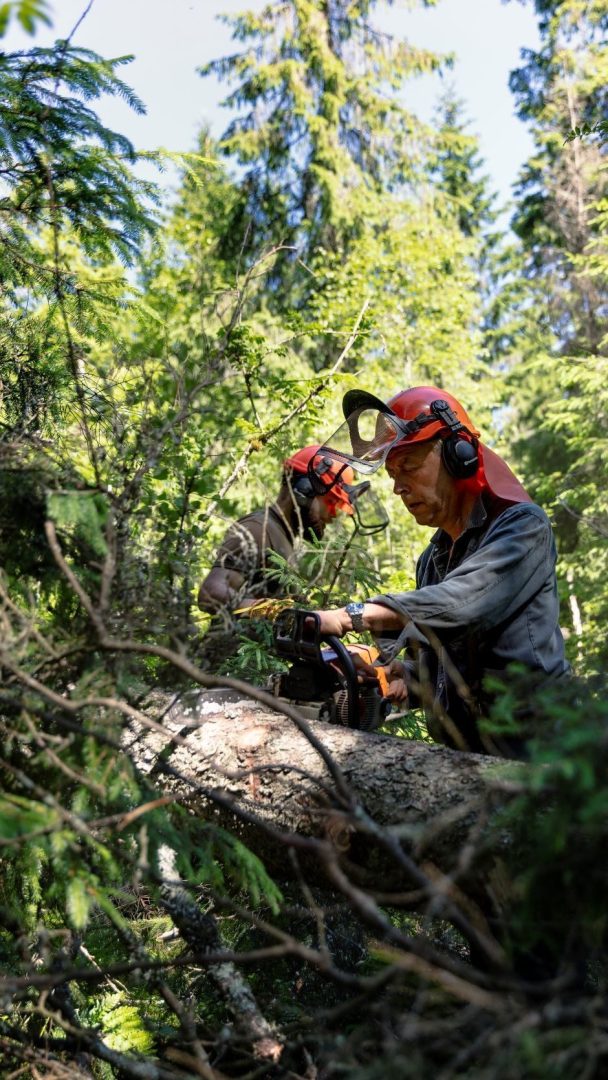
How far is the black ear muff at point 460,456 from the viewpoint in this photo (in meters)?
3.75

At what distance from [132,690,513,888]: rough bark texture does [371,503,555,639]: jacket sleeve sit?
0.49m

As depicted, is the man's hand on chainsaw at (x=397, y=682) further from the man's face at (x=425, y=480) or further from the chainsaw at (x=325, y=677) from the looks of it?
the man's face at (x=425, y=480)

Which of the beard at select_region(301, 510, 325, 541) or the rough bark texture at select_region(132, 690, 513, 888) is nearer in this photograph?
the rough bark texture at select_region(132, 690, 513, 888)

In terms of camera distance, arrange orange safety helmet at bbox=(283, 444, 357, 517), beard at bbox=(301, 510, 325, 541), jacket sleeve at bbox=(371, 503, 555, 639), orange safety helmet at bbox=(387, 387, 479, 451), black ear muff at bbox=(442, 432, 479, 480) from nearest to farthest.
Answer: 1. jacket sleeve at bbox=(371, 503, 555, 639)
2. black ear muff at bbox=(442, 432, 479, 480)
3. orange safety helmet at bbox=(387, 387, 479, 451)
4. orange safety helmet at bbox=(283, 444, 357, 517)
5. beard at bbox=(301, 510, 325, 541)

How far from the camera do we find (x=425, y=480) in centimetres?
394

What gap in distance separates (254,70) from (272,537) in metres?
15.0

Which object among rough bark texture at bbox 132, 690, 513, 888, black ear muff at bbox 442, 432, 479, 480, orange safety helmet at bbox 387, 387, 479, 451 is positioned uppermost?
orange safety helmet at bbox 387, 387, 479, 451

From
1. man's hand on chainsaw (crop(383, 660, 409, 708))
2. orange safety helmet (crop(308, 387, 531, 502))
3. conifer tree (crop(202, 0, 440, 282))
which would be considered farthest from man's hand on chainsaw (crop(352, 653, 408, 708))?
conifer tree (crop(202, 0, 440, 282))

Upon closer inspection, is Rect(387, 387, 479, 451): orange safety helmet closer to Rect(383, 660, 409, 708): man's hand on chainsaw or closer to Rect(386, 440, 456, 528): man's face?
Rect(386, 440, 456, 528): man's face

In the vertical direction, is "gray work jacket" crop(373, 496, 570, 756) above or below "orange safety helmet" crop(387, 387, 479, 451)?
below

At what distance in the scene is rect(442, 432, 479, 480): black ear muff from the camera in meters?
3.75

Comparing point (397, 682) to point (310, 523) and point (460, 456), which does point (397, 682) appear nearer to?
point (460, 456)

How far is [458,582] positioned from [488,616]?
0.18 metres

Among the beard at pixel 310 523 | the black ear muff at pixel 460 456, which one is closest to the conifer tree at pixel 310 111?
the beard at pixel 310 523
